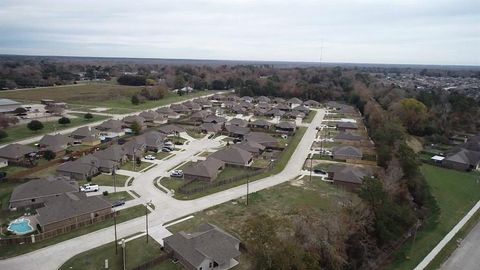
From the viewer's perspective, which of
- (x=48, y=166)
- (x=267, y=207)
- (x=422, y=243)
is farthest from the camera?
(x=48, y=166)

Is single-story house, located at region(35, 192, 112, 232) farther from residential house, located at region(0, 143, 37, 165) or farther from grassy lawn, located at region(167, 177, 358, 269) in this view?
residential house, located at region(0, 143, 37, 165)

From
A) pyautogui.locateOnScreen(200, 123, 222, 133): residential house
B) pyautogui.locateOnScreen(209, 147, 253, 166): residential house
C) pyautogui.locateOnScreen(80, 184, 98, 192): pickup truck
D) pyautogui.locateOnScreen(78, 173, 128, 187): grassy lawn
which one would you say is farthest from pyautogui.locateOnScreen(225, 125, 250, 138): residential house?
pyautogui.locateOnScreen(80, 184, 98, 192): pickup truck

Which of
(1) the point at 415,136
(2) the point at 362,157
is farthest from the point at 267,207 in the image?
(1) the point at 415,136

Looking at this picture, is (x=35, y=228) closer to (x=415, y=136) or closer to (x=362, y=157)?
(x=362, y=157)

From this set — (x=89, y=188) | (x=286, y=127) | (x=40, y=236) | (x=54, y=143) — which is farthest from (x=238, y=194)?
(x=286, y=127)

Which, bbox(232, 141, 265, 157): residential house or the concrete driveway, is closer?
the concrete driveway

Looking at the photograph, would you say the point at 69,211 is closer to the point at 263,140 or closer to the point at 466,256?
the point at 466,256
